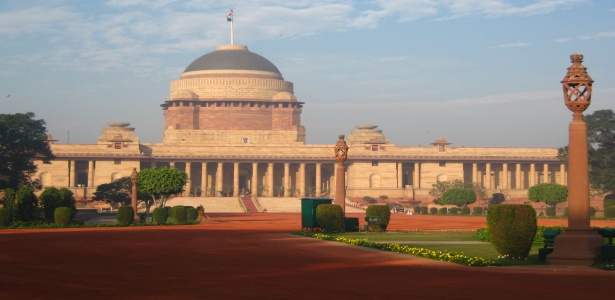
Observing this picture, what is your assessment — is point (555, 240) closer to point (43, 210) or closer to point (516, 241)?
point (516, 241)

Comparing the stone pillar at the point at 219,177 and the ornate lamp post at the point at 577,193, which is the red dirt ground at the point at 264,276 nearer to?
the ornate lamp post at the point at 577,193

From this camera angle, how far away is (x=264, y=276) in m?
23.1

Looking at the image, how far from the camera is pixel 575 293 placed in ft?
64.4

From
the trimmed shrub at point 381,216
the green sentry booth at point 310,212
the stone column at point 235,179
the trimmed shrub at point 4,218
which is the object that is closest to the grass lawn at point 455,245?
the trimmed shrub at point 381,216

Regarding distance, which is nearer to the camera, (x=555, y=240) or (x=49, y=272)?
(x=49, y=272)

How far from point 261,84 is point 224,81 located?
5.37 m

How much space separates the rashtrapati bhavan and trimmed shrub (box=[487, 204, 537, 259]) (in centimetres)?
9540

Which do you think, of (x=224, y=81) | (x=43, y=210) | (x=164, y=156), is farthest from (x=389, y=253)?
(x=224, y=81)

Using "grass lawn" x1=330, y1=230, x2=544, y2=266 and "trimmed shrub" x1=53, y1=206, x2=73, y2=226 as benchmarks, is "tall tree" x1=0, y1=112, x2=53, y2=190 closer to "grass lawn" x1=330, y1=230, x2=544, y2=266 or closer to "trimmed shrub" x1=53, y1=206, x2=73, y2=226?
"trimmed shrub" x1=53, y1=206, x2=73, y2=226

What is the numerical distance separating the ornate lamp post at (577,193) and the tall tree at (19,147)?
222 feet

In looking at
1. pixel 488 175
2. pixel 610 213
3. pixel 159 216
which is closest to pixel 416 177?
pixel 488 175

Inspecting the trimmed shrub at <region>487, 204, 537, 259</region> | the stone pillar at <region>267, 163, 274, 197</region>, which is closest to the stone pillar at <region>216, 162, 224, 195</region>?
the stone pillar at <region>267, 163, 274, 197</region>

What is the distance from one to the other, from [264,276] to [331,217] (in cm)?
2307

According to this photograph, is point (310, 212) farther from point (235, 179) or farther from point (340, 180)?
point (235, 179)
